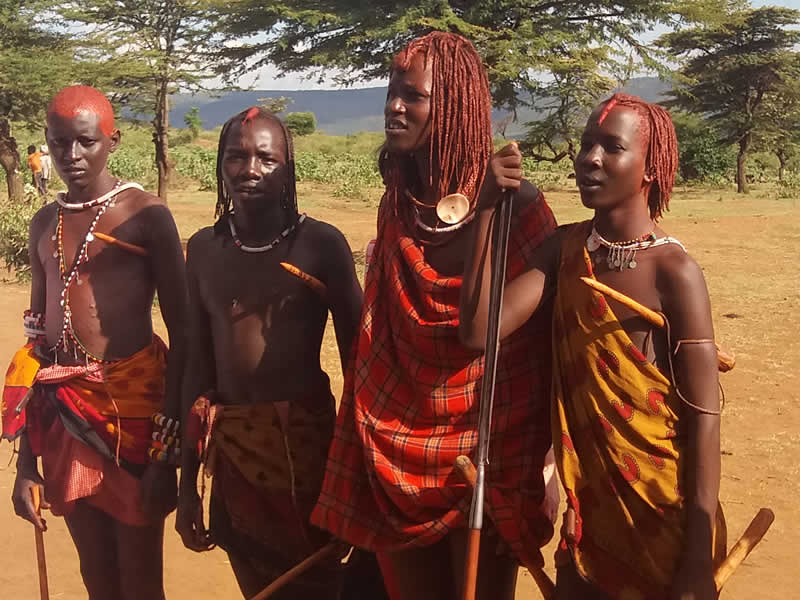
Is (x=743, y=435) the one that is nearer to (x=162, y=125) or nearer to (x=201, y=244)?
(x=201, y=244)

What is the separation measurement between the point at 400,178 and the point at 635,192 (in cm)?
54

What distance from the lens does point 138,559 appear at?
249 cm

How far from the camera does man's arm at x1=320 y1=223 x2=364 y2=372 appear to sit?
2.21 meters

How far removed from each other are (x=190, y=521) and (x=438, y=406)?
2.79ft

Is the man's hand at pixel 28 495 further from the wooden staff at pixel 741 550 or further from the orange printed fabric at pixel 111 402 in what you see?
the wooden staff at pixel 741 550

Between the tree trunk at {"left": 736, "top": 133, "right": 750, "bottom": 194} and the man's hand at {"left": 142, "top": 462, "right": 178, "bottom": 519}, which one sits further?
the tree trunk at {"left": 736, "top": 133, "right": 750, "bottom": 194}

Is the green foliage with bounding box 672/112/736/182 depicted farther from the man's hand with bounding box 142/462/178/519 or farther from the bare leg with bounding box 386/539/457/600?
the bare leg with bounding box 386/539/457/600

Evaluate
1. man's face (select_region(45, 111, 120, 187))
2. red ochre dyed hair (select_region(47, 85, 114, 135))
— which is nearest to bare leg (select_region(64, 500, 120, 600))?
man's face (select_region(45, 111, 120, 187))

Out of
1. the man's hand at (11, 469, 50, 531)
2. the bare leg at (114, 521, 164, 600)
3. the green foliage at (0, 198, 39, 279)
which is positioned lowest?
the green foliage at (0, 198, 39, 279)

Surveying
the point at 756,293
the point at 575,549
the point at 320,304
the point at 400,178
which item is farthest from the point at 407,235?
the point at 756,293

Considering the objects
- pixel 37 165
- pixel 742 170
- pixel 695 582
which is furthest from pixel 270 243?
pixel 742 170

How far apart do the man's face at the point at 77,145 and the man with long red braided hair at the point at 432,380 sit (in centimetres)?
87

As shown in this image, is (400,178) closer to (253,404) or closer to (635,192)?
(635,192)

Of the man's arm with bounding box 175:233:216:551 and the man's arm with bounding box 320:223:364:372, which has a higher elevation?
the man's arm with bounding box 320:223:364:372
